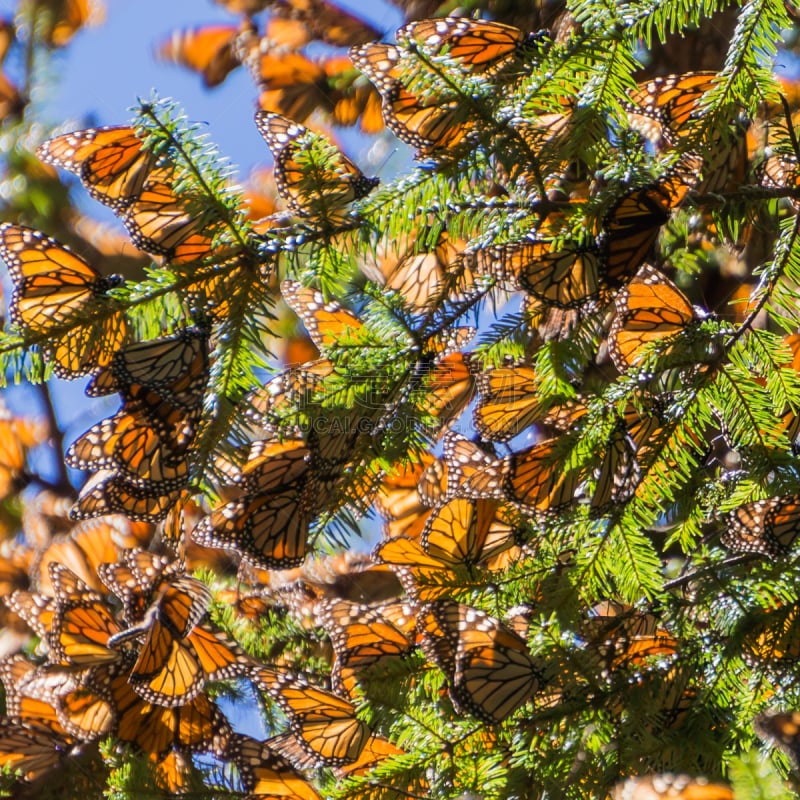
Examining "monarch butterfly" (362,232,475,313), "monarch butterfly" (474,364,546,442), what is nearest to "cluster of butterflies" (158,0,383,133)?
"monarch butterfly" (362,232,475,313)

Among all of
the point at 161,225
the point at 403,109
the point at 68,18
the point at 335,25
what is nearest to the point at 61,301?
the point at 161,225

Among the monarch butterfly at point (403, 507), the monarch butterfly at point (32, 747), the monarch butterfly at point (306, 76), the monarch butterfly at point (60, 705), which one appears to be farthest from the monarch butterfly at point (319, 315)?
the monarch butterfly at point (306, 76)

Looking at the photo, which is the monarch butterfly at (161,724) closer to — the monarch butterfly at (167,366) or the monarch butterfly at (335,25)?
the monarch butterfly at (167,366)

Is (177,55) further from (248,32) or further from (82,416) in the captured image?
(82,416)

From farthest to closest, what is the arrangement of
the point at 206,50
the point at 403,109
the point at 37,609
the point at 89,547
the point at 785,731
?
the point at 206,50 → the point at 89,547 → the point at 37,609 → the point at 403,109 → the point at 785,731

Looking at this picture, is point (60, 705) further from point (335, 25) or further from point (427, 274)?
point (335, 25)

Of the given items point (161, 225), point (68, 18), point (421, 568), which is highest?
point (68, 18)

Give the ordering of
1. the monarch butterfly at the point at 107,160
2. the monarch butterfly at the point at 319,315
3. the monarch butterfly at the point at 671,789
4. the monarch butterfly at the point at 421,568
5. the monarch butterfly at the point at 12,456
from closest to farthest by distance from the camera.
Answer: the monarch butterfly at the point at 671,789, the monarch butterfly at the point at 107,160, the monarch butterfly at the point at 421,568, the monarch butterfly at the point at 319,315, the monarch butterfly at the point at 12,456
